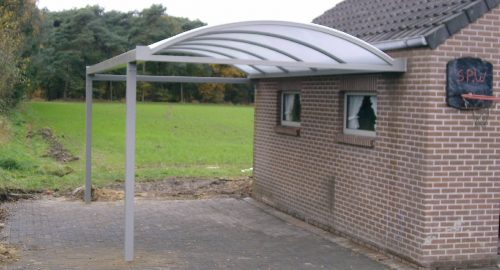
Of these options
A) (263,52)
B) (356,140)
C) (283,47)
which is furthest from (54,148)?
(356,140)

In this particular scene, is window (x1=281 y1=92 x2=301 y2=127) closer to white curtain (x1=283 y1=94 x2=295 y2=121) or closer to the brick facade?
white curtain (x1=283 y1=94 x2=295 y2=121)

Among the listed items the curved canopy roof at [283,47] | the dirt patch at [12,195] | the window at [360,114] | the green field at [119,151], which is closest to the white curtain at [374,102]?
the window at [360,114]

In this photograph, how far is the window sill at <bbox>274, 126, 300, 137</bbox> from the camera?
11508 mm

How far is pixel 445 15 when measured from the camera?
26.4 ft

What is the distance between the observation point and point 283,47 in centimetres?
925

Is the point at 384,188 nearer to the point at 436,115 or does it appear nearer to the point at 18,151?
the point at 436,115

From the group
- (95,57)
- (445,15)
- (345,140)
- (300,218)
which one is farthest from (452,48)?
(95,57)

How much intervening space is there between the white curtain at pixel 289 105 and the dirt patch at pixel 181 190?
249 cm

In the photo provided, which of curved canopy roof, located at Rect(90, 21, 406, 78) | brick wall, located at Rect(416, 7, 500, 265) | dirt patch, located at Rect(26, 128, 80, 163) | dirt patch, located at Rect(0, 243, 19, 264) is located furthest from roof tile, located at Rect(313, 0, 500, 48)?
dirt patch, located at Rect(26, 128, 80, 163)

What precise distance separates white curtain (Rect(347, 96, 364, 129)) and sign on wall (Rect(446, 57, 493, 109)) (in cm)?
196

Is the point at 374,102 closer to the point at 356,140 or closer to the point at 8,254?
the point at 356,140

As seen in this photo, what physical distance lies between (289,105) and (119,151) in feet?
42.7

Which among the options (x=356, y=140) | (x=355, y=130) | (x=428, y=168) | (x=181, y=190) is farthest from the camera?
(x=181, y=190)

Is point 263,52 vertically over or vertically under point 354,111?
over
